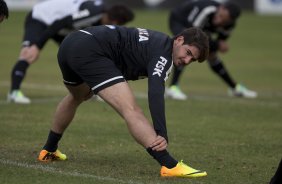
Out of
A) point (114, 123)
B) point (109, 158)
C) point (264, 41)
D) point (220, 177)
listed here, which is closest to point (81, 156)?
point (109, 158)

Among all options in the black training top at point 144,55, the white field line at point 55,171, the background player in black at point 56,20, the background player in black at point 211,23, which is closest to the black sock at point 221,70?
the background player in black at point 211,23

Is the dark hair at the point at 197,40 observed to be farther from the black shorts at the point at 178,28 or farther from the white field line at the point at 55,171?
the black shorts at the point at 178,28

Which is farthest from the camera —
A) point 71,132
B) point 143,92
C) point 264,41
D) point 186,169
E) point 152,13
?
point 152,13

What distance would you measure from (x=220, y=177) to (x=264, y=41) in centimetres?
1934

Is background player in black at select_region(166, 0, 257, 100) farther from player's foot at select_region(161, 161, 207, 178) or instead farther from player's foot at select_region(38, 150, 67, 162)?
player's foot at select_region(161, 161, 207, 178)

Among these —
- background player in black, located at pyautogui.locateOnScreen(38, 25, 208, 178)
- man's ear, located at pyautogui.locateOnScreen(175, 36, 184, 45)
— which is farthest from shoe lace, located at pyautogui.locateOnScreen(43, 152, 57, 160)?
man's ear, located at pyautogui.locateOnScreen(175, 36, 184, 45)

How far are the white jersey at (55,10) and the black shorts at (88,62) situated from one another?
5070 mm

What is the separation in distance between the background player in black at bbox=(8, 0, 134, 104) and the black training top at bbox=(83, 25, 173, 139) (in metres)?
4.77

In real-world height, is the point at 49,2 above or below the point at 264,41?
above

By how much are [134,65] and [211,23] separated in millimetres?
7108

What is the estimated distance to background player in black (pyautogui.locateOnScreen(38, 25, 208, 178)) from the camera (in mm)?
7398

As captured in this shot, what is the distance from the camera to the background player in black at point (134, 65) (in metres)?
7.40

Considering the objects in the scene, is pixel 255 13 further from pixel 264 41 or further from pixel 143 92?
pixel 143 92

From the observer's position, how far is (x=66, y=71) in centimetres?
800
